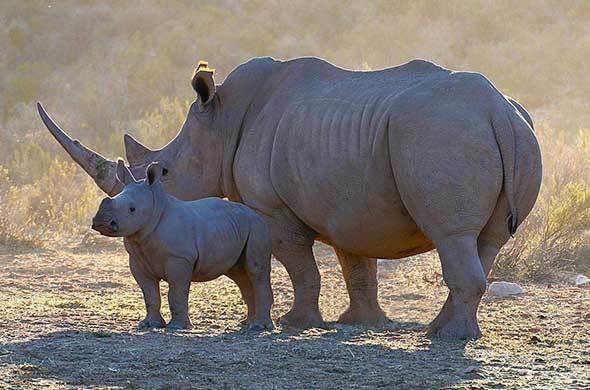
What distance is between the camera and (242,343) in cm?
745

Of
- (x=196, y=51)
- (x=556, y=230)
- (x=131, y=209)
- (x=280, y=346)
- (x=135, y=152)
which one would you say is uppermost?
(x=196, y=51)

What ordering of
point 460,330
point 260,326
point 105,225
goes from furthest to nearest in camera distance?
point 260,326 < point 460,330 < point 105,225

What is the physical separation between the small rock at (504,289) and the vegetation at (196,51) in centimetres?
666

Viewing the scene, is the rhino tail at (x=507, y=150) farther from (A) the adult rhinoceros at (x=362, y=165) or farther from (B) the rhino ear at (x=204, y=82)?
(B) the rhino ear at (x=204, y=82)

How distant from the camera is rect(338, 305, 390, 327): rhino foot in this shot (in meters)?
9.35

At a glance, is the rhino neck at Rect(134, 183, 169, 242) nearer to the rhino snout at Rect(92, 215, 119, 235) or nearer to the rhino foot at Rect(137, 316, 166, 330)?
the rhino snout at Rect(92, 215, 119, 235)

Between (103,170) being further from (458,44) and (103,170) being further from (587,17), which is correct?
(587,17)

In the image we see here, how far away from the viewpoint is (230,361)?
6781mm

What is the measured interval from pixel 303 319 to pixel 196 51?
1902 centimetres

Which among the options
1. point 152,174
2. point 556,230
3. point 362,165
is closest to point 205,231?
point 152,174

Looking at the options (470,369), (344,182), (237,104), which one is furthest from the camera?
(237,104)

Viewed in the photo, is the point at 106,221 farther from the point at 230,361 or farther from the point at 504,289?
the point at 504,289

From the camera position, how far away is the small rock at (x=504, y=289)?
10422mm

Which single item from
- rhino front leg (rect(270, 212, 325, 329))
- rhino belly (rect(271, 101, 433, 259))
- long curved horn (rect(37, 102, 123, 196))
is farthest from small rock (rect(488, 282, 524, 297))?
long curved horn (rect(37, 102, 123, 196))
